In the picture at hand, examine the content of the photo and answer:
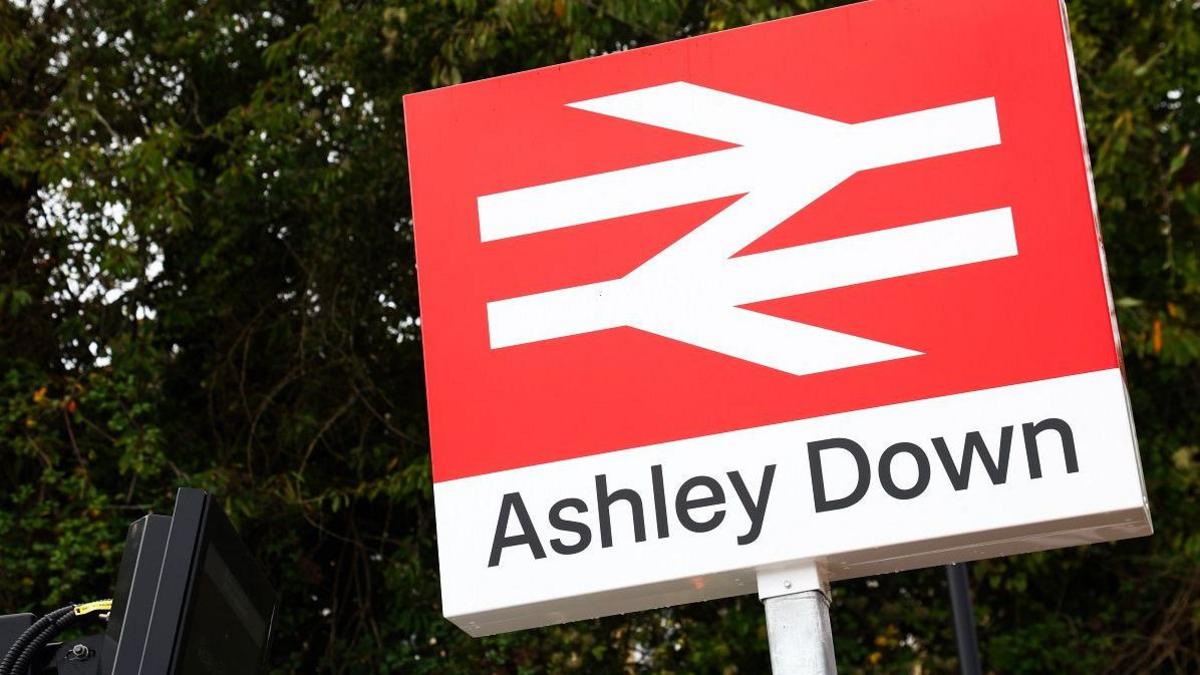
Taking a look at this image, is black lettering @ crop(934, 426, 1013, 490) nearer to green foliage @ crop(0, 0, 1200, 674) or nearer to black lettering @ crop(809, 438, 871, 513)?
black lettering @ crop(809, 438, 871, 513)

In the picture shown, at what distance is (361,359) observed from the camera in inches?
304

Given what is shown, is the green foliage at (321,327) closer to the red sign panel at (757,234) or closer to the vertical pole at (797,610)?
the red sign panel at (757,234)

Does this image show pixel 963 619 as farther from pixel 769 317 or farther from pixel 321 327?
pixel 769 317

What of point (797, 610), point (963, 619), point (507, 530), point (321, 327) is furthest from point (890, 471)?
point (321, 327)

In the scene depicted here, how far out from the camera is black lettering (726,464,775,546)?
5.47ft

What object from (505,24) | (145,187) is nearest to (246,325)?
(145,187)

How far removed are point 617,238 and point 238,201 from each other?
225 inches

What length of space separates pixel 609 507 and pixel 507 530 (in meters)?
0.12

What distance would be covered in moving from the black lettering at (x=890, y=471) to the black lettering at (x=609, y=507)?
0.90 feet

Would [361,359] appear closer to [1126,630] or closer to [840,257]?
[1126,630]

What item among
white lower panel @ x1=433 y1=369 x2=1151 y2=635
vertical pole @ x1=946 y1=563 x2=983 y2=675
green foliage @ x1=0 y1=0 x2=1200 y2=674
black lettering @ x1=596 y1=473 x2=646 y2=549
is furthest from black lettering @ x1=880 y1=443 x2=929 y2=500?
green foliage @ x1=0 y1=0 x2=1200 y2=674

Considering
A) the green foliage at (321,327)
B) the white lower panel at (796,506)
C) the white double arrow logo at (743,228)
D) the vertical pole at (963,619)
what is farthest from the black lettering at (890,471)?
the green foliage at (321,327)

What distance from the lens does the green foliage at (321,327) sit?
6.69 metres

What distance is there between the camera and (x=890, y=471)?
1.66 meters
